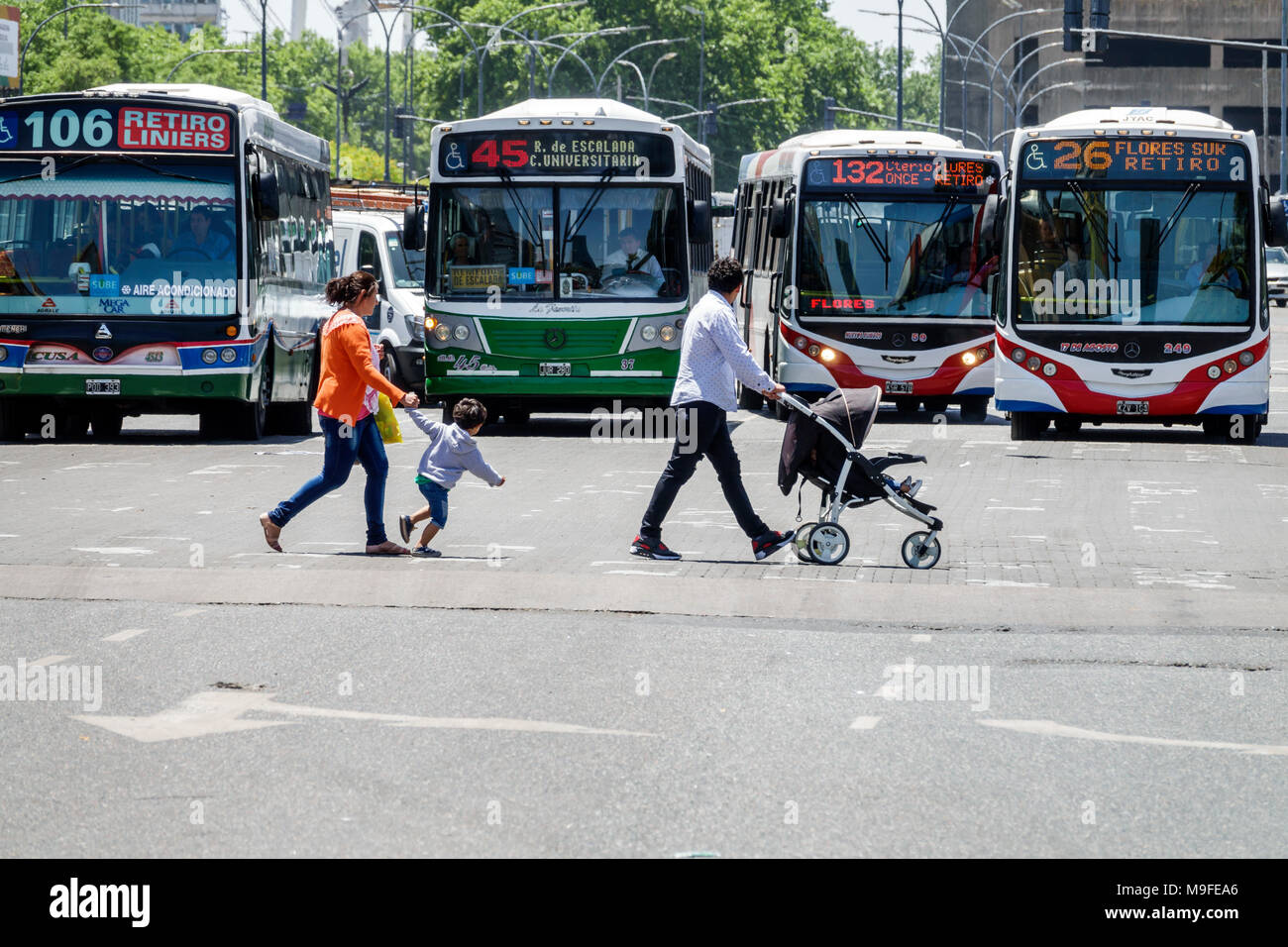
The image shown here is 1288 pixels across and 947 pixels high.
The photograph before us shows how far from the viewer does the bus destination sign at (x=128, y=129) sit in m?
19.6

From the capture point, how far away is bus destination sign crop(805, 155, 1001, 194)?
23688 millimetres

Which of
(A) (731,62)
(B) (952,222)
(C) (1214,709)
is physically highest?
(A) (731,62)

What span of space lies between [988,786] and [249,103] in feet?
50.3

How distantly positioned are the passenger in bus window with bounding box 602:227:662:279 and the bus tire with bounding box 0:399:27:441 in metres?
5.88

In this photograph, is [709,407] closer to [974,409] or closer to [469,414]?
[469,414]

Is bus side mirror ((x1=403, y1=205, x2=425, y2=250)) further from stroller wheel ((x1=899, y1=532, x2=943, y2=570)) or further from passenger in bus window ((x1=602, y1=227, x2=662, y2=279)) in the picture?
stroller wheel ((x1=899, y1=532, x2=943, y2=570))

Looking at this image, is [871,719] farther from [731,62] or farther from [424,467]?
[731,62]

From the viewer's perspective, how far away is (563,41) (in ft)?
314

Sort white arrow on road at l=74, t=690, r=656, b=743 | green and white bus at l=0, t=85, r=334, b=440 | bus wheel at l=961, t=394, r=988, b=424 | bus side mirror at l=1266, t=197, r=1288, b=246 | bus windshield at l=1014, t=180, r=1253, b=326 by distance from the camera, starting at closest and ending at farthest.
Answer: white arrow on road at l=74, t=690, r=656, b=743, green and white bus at l=0, t=85, r=334, b=440, bus side mirror at l=1266, t=197, r=1288, b=246, bus windshield at l=1014, t=180, r=1253, b=326, bus wheel at l=961, t=394, r=988, b=424

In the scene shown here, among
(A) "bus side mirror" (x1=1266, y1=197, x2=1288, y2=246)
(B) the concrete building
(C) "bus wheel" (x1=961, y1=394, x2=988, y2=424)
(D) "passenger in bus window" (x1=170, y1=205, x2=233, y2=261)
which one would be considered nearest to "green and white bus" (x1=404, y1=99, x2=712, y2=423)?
(D) "passenger in bus window" (x1=170, y1=205, x2=233, y2=261)

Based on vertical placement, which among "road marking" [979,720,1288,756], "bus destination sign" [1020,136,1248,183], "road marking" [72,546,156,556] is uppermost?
"bus destination sign" [1020,136,1248,183]

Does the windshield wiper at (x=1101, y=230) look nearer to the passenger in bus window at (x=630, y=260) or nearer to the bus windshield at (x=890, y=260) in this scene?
the bus windshield at (x=890, y=260)

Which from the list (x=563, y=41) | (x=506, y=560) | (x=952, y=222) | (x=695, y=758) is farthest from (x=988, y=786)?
(x=563, y=41)

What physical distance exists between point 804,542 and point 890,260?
1245 centimetres
